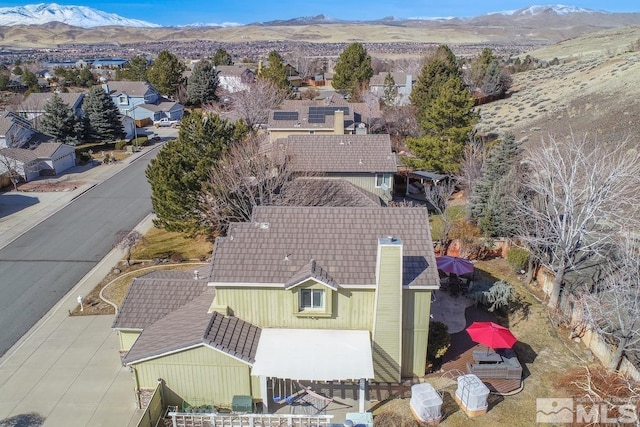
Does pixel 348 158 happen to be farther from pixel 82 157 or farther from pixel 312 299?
pixel 82 157

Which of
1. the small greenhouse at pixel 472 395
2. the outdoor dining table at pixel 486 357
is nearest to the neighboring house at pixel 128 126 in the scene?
the outdoor dining table at pixel 486 357

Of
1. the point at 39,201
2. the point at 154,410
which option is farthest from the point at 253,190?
the point at 39,201

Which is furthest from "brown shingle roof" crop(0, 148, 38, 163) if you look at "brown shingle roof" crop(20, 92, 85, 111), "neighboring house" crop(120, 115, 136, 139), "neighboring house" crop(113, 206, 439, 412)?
"neighboring house" crop(113, 206, 439, 412)

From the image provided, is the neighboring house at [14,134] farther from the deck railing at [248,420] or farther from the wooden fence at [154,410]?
the deck railing at [248,420]

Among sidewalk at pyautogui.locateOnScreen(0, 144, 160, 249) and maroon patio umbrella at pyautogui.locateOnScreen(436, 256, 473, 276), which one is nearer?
maroon patio umbrella at pyautogui.locateOnScreen(436, 256, 473, 276)

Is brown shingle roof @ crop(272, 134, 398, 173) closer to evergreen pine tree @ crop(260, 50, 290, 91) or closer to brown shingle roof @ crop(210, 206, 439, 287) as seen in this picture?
brown shingle roof @ crop(210, 206, 439, 287)
